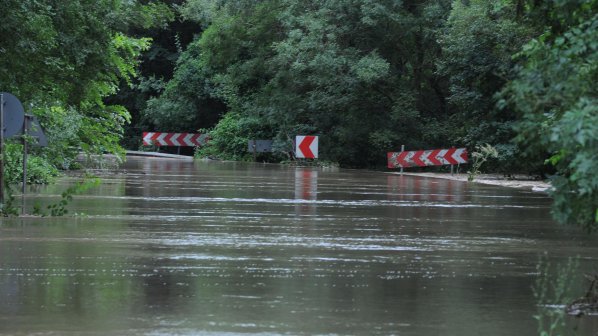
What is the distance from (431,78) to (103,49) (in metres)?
28.9

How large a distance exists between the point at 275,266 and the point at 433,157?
29193 mm

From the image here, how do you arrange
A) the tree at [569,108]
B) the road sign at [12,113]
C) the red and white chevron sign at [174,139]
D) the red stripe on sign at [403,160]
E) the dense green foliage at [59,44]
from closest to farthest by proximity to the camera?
the tree at [569,108] → the road sign at [12,113] → the dense green foliage at [59,44] → the red stripe on sign at [403,160] → the red and white chevron sign at [174,139]

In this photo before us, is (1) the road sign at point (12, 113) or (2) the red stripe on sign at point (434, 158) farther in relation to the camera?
(2) the red stripe on sign at point (434, 158)

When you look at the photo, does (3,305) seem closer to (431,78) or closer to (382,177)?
(382,177)

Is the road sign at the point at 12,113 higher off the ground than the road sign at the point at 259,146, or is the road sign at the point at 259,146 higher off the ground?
the road sign at the point at 12,113

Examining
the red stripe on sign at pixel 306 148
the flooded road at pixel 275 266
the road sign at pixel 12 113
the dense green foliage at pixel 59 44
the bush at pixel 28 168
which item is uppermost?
the dense green foliage at pixel 59 44

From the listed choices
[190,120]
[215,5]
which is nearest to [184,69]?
[190,120]

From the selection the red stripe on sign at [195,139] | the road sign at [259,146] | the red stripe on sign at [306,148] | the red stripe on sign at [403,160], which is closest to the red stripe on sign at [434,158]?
the red stripe on sign at [403,160]

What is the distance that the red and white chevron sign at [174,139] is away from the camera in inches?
2498

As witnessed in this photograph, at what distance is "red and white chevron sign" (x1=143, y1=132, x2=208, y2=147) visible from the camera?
6344 centimetres

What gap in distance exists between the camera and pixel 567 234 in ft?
53.7

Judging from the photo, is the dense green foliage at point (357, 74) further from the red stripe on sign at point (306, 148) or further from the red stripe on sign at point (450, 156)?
the red stripe on sign at point (306, 148)

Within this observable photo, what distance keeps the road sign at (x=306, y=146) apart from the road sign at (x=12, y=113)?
3038cm

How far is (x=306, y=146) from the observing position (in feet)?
157
